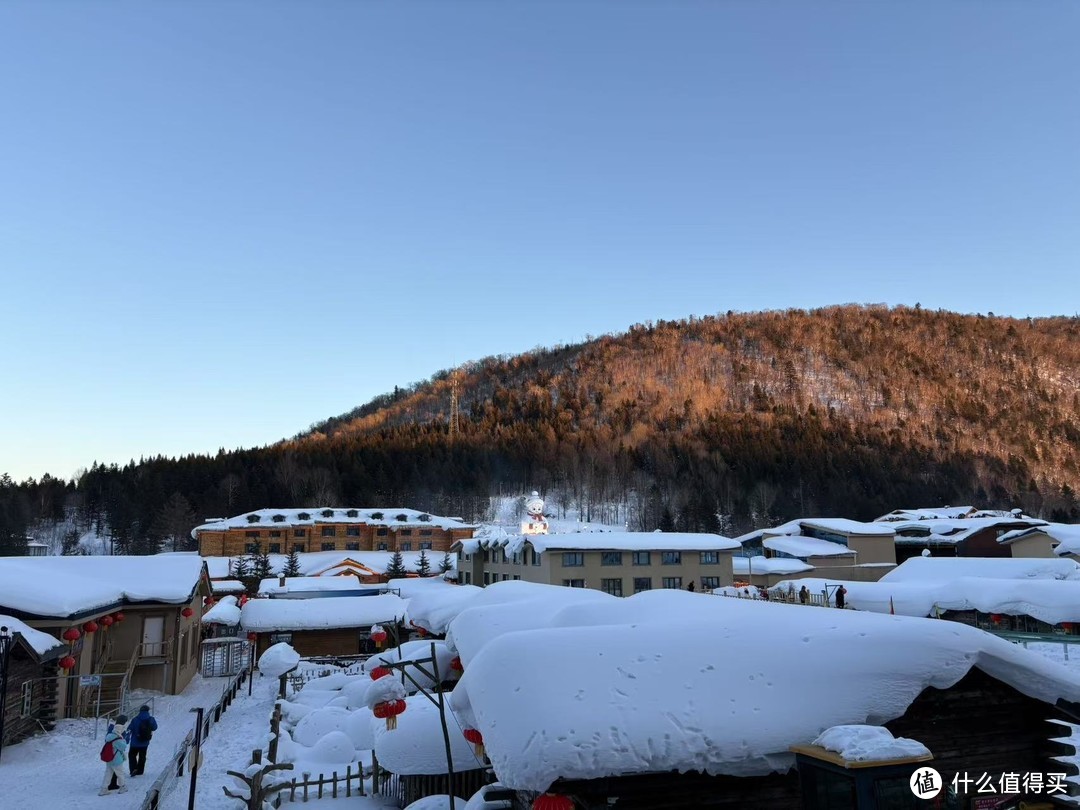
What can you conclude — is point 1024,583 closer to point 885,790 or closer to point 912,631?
point 912,631

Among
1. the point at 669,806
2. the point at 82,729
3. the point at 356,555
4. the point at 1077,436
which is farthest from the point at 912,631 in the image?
the point at 1077,436

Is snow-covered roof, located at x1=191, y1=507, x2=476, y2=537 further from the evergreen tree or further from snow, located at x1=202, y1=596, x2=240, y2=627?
snow, located at x1=202, y1=596, x2=240, y2=627

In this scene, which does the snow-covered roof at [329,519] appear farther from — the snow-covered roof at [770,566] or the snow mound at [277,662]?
the snow mound at [277,662]

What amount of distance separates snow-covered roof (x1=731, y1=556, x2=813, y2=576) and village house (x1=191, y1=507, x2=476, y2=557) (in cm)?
3742

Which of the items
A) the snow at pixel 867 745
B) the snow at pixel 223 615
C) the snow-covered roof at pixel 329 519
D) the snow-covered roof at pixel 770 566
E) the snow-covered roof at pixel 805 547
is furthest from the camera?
the snow-covered roof at pixel 329 519

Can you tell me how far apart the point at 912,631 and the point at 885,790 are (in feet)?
8.20

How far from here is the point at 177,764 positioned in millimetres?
15047

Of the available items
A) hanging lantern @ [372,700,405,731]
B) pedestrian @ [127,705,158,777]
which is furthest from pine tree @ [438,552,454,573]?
hanging lantern @ [372,700,405,731]

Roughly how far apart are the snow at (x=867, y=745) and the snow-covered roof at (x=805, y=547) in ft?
173

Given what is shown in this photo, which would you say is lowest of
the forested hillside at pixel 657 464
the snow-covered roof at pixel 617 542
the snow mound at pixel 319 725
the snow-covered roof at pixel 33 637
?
the snow mound at pixel 319 725

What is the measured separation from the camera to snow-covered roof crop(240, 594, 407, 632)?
3406cm

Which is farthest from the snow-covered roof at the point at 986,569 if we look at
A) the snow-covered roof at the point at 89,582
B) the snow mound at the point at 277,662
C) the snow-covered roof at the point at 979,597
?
the snow-covered roof at the point at 89,582

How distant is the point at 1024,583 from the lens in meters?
33.0

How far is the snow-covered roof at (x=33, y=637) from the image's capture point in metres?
15.7
